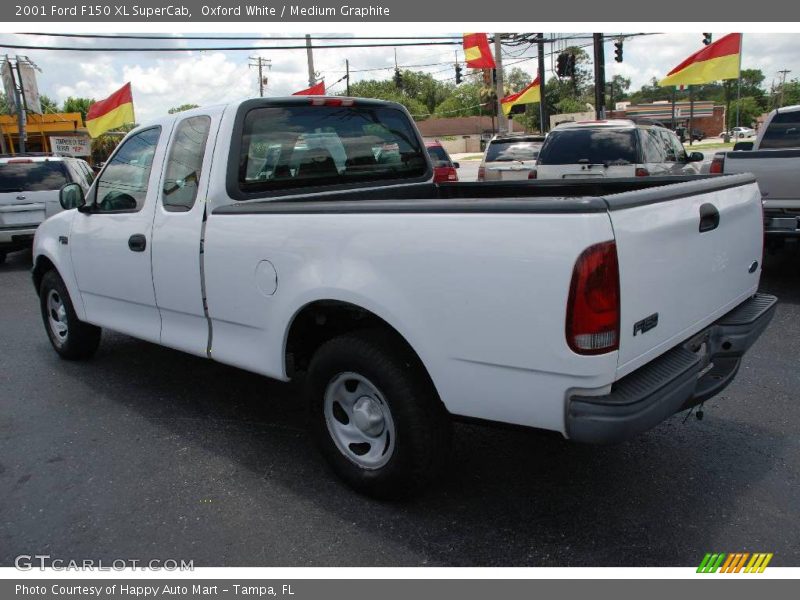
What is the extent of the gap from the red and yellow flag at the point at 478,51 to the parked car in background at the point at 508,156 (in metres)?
7.86

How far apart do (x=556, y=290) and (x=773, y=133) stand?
8.48 m

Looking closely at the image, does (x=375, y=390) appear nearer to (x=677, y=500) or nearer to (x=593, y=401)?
(x=593, y=401)

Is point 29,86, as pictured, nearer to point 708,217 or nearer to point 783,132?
point 783,132

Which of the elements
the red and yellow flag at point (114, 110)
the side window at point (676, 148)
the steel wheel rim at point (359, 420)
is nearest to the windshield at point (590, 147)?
the side window at point (676, 148)

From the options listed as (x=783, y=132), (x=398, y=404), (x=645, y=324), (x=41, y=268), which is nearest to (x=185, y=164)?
(x=398, y=404)

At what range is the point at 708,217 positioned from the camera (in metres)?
2.97

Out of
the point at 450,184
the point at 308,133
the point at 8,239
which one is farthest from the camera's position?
the point at 8,239

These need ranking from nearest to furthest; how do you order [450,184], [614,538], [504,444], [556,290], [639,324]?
[556,290] → [639,324] → [614,538] → [504,444] → [450,184]

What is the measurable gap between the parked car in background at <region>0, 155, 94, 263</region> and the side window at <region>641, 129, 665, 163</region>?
899 cm

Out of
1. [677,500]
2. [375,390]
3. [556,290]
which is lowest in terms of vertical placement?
[677,500]

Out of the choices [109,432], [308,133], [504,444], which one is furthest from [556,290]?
[109,432]

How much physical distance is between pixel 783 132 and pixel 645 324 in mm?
8101

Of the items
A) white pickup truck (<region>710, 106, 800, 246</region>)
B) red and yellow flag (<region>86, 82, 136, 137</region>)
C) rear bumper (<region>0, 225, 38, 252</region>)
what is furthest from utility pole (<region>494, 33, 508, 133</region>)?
white pickup truck (<region>710, 106, 800, 246</region>)

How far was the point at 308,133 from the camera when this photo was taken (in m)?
4.17
